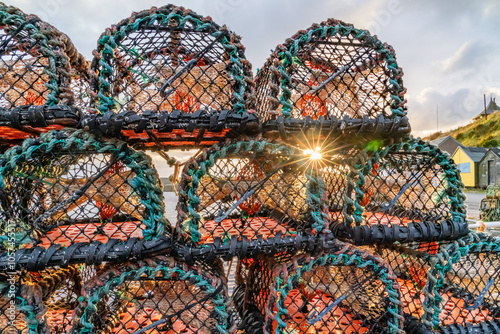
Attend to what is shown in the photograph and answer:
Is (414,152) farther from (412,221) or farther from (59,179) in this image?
(59,179)

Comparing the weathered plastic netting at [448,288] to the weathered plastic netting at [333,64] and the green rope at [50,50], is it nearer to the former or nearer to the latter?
the weathered plastic netting at [333,64]

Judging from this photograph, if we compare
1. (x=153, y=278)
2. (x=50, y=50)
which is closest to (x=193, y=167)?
(x=153, y=278)

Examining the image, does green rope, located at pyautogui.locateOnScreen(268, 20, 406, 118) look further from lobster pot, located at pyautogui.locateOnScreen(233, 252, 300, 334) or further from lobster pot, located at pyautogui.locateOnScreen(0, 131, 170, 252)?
lobster pot, located at pyautogui.locateOnScreen(233, 252, 300, 334)

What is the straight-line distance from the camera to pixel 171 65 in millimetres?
1324

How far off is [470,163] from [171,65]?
3102 cm

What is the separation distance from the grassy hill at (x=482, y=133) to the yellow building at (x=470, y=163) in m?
6.51

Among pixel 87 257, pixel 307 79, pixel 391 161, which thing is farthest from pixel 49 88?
pixel 391 161

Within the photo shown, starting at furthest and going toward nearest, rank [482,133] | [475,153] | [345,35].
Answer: [482,133] < [475,153] < [345,35]

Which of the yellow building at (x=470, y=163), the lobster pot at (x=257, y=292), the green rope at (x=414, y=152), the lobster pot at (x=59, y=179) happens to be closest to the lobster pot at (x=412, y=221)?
the green rope at (x=414, y=152)

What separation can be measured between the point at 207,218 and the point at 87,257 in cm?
87

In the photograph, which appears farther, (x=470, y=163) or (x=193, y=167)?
(x=470, y=163)

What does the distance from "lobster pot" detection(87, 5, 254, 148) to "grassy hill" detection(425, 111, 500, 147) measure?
125ft

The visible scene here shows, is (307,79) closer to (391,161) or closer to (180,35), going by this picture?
(391,161)

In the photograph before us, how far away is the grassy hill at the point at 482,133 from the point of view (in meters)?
32.0
